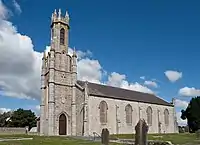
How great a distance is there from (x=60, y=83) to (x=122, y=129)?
1590 centimetres

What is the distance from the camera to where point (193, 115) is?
240 ft

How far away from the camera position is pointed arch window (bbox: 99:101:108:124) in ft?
163

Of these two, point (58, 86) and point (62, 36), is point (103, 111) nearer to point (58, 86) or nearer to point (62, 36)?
point (58, 86)

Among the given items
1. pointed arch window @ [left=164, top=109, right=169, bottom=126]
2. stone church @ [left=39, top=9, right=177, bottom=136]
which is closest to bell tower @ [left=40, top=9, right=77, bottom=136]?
stone church @ [left=39, top=9, right=177, bottom=136]

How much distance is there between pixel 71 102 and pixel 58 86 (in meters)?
4.14

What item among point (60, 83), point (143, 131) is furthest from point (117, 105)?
point (143, 131)

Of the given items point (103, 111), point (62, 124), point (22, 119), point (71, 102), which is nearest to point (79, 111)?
point (71, 102)

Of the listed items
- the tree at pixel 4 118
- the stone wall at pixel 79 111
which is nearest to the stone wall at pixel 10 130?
the stone wall at pixel 79 111

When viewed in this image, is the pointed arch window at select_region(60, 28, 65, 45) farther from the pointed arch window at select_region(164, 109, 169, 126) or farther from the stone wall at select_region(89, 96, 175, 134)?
the pointed arch window at select_region(164, 109, 169, 126)

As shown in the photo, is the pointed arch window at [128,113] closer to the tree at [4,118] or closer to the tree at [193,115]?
the tree at [193,115]

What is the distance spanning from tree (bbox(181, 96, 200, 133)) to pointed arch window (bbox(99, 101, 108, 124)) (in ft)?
110

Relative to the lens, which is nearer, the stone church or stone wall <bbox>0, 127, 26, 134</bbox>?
the stone church

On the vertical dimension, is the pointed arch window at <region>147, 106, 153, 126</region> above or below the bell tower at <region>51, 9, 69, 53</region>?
below

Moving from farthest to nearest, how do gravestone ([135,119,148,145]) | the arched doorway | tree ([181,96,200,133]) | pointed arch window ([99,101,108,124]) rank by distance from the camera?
tree ([181,96,200,133]), pointed arch window ([99,101,108,124]), the arched doorway, gravestone ([135,119,148,145])
